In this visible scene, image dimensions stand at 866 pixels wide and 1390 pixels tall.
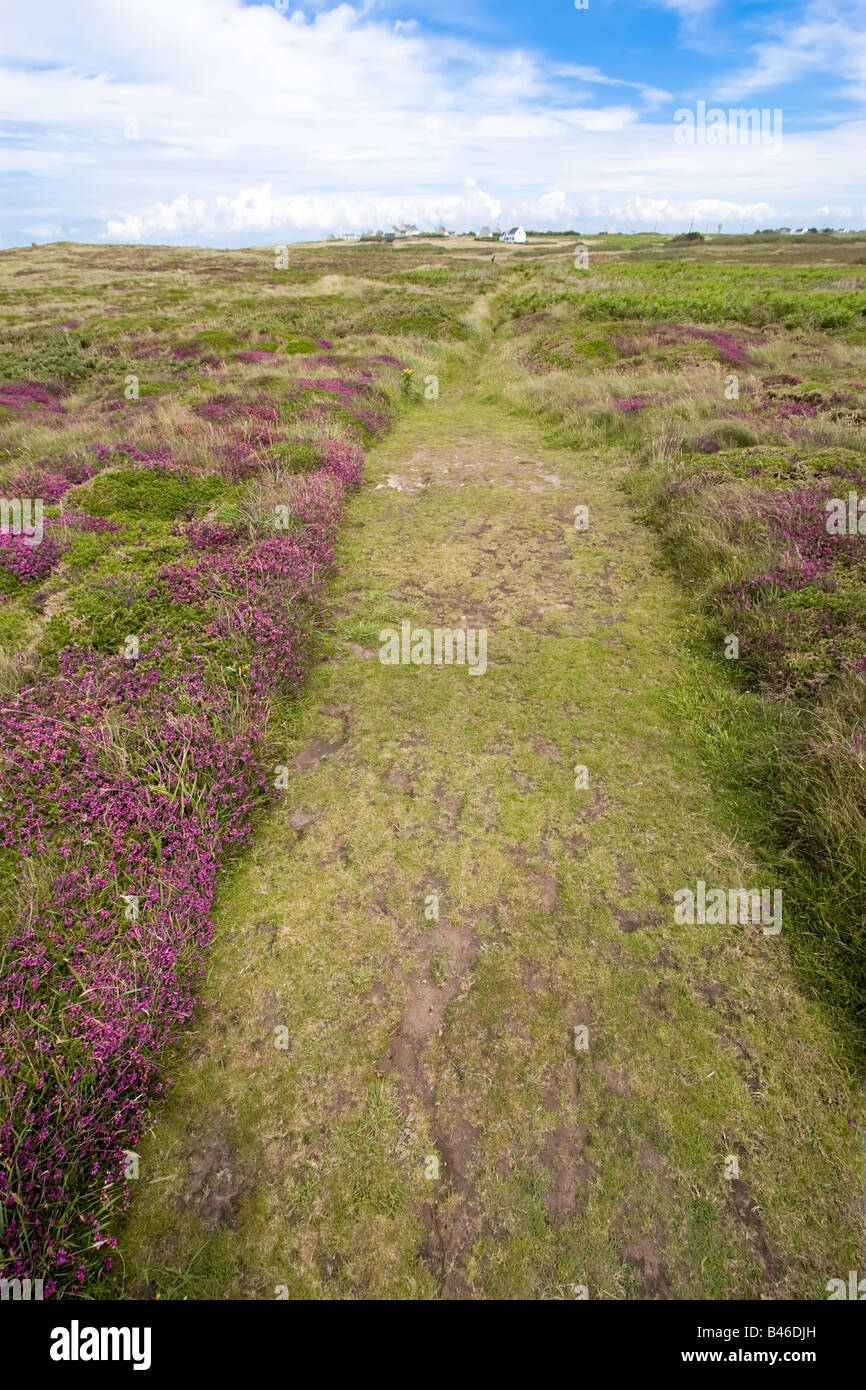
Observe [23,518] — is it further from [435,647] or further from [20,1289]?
[20,1289]

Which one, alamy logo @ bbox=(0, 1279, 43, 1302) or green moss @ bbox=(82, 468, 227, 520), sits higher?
green moss @ bbox=(82, 468, 227, 520)

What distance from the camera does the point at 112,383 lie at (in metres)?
21.9

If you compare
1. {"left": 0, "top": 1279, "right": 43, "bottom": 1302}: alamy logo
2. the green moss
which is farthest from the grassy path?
the green moss

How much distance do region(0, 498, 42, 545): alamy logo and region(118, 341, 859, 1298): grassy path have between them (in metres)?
5.77

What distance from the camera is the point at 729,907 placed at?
15.2 ft

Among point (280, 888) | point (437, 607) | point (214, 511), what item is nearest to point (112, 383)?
point (214, 511)

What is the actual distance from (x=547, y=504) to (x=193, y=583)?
7615 millimetres

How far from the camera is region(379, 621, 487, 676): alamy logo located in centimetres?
758

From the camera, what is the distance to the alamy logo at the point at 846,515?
8730 mm

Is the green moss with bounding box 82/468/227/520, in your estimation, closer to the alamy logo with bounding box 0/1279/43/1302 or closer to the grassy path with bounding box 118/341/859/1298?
the grassy path with bounding box 118/341/859/1298

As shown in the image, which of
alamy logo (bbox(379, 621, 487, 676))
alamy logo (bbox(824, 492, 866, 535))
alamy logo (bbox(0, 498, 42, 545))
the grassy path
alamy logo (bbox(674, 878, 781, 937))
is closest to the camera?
the grassy path
